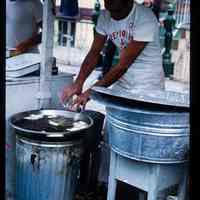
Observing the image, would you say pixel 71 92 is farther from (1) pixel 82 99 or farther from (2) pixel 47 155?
(2) pixel 47 155

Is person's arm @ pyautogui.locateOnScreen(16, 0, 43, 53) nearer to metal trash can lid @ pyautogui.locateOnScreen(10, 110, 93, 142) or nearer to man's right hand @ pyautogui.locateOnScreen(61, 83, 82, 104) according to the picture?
metal trash can lid @ pyautogui.locateOnScreen(10, 110, 93, 142)

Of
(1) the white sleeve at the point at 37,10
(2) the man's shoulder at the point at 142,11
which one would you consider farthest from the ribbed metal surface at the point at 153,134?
(1) the white sleeve at the point at 37,10

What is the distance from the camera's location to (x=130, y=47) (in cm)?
240

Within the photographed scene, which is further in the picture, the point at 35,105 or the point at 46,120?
the point at 35,105

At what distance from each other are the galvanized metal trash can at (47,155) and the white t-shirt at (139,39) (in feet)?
1.51

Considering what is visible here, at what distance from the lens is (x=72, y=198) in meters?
2.68

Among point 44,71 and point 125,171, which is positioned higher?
point 44,71

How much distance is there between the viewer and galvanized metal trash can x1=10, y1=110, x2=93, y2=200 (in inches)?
93.4

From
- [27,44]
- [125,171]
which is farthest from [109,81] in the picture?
[27,44]

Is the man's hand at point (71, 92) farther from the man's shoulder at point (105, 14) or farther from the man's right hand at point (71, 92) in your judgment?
the man's shoulder at point (105, 14)

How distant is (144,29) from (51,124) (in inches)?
36.0

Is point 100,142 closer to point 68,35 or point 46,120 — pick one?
point 46,120
